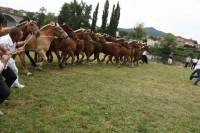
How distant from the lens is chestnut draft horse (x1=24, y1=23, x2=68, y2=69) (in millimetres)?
15422

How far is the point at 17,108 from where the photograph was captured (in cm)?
886

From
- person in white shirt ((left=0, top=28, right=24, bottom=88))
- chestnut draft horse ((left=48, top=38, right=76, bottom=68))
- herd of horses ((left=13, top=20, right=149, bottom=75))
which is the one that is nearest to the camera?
person in white shirt ((left=0, top=28, right=24, bottom=88))

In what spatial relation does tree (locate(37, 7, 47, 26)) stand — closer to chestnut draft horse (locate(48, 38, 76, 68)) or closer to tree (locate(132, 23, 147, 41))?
tree (locate(132, 23, 147, 41))

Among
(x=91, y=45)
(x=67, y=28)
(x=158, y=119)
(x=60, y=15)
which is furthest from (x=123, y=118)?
(x=60, y=15)

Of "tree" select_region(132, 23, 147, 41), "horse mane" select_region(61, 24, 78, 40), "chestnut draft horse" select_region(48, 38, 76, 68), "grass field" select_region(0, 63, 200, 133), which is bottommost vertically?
"tree" select_region(132, 23, 147, 41)

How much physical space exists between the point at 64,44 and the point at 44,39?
1800mm

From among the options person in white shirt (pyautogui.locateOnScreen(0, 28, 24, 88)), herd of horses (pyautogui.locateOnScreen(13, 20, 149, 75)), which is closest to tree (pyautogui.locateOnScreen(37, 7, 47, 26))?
herd of horses (pyautogui.locateOnScreen(13, 20, 149, 75))

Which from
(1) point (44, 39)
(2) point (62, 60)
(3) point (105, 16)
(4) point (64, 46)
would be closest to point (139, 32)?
(3) point (105, 16)

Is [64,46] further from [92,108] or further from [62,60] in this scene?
[92,108]

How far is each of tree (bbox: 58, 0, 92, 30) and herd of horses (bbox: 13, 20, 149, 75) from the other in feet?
165

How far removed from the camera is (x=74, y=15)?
76.4 meters

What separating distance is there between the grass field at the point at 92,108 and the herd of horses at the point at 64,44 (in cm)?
151

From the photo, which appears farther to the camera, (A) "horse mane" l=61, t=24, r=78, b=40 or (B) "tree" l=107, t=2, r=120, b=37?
(B) "tree" l=107, t=2, r=120, b=37

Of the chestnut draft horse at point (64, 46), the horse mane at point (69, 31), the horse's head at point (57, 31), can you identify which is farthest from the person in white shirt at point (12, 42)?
the horse mane at point (69, 31)
